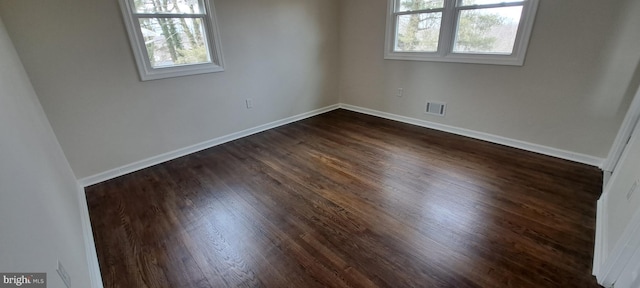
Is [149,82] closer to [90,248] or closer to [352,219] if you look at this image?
[90,248]

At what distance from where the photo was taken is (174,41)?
2.80 m

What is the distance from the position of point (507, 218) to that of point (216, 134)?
122 inches

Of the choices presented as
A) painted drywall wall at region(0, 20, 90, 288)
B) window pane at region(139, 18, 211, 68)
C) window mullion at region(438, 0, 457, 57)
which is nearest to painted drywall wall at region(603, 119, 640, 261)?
window mullion at region(438, 0, 457, 57)

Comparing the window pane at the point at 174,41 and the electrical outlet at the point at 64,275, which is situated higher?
the window pane at the point at 174,41

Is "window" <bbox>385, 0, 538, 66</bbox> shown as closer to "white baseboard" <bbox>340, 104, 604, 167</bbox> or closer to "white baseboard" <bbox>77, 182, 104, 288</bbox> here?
"white baseboard" <bbox>340, 104, 604, 167</bbox>

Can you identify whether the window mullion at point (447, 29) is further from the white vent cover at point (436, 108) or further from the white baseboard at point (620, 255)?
the white baseboard at point (620, 255)

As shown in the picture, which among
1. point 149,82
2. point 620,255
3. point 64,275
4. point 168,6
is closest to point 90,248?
point 64,275

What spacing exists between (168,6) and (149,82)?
2.59 ft

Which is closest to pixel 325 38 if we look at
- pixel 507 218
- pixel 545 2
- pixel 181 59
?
pixel 181 59

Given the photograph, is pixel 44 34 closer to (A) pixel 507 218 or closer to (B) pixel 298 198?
(B) pixel 298 198

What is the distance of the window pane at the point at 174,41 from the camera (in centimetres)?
263

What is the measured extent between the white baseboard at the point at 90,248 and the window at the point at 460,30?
3799 mm

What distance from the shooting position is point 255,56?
3.43 metres

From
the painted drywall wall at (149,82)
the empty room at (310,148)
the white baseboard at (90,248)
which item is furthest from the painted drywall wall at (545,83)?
the white baseboard at (90,248)
